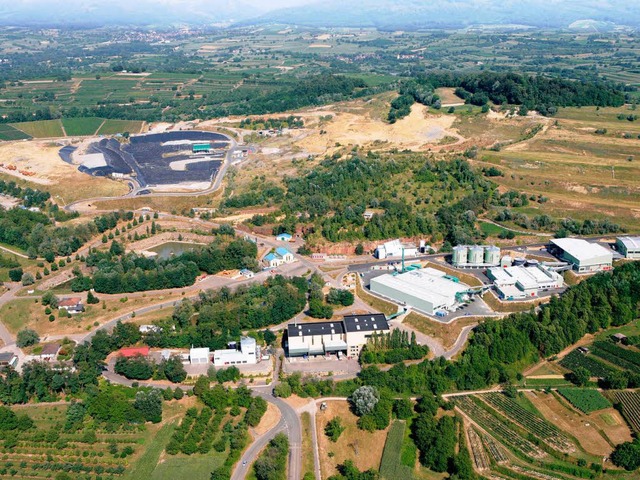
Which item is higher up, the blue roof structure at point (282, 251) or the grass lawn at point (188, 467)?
the blue roof structure at point (282, 251)

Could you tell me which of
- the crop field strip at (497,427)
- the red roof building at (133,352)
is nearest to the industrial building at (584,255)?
the crop field strip at (497,427)

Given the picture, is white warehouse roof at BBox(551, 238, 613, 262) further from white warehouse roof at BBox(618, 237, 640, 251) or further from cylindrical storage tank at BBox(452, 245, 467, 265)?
cylindrical storage tank at BBox(452, 245, 467, 265)

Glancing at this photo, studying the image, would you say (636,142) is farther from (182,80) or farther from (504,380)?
(182,80)

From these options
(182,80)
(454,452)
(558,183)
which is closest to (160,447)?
(454,452)

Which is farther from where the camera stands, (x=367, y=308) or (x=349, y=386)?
(x=367, y=308)

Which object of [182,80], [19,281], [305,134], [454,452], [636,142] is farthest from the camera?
[182,80]

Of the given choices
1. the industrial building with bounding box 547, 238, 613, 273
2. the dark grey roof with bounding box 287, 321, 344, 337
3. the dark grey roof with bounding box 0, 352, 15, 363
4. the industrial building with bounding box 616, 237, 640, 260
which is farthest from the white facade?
the industrial building with bounding box 616, 237, 640, 260

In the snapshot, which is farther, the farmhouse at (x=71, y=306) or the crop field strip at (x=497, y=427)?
the farmhouse at (x=71, y=306)

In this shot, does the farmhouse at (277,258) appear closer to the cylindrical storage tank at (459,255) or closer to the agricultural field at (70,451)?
the cylindrical storage tank at (459,255)
